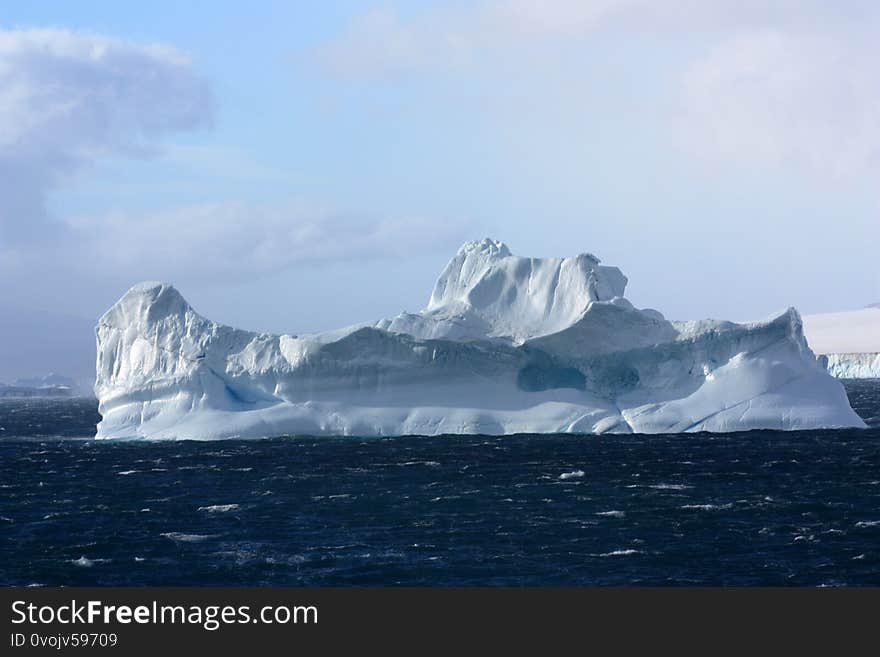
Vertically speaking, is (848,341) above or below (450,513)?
above

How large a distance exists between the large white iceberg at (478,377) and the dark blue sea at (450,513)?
0.96 meters

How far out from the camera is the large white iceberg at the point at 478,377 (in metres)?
42.9

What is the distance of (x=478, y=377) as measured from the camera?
4362 cm

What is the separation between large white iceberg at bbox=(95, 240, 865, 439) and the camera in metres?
42.9

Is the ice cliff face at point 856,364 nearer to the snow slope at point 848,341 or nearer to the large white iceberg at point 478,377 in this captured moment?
the snow slope at point 848,341

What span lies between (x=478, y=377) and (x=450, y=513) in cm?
1598

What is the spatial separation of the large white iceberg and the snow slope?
7122cm

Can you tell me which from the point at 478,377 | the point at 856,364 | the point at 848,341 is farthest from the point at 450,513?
the point at 848,341

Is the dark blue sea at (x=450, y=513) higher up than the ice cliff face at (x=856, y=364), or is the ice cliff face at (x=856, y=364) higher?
the ice cliff face at (x=856, y=364)

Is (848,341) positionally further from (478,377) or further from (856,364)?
(478,377)

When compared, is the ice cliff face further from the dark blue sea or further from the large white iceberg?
the large white iceberg

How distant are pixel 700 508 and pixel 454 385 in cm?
1658

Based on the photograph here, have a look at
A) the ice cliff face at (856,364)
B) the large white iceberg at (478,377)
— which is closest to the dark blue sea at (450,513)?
the large white iceberg at (478,377)

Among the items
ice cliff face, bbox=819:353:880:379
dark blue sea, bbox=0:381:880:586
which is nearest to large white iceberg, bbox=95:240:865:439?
dark blue sea, bbox=0:381:880:586
